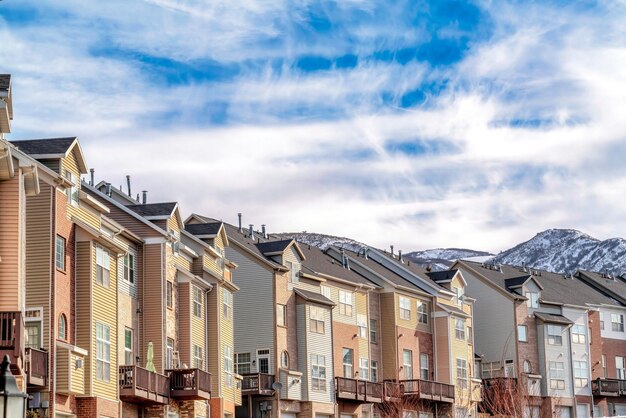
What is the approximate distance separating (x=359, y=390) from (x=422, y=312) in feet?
36.2

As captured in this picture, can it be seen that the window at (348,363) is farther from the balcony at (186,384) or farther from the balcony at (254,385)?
the balcony at (186,384)

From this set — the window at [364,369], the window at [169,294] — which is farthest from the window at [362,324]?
the window at [169,294]

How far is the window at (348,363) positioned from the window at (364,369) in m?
1.09

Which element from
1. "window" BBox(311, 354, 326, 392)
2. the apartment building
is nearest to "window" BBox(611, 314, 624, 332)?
the apartment building

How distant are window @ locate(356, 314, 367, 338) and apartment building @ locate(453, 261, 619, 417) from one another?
16.2 meters

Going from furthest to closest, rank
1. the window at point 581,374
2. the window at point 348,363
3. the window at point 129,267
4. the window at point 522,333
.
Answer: the window at point 581,374 < the window at point 522,333 < the window at point 348,363 < the window at point 129,267

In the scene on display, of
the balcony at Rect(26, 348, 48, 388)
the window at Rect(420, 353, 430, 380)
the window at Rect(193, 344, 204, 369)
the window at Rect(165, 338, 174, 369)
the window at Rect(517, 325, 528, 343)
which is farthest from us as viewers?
the window at Rect(517, 325, 528, 343)

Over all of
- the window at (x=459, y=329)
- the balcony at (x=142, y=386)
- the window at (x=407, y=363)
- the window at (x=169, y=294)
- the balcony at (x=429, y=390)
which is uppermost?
the window at (x=459, y=329)

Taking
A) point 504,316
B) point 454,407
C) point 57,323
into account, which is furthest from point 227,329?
point 504,316

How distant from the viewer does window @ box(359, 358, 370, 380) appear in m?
76.7

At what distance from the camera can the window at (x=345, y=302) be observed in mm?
75375

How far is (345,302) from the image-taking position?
75.8m

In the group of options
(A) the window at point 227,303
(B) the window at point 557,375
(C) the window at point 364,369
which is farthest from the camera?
(B) the window at point 557,375

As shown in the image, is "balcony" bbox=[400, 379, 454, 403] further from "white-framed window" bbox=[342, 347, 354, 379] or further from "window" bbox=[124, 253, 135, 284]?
"window" bbox=[124, 253, 135, 284]
